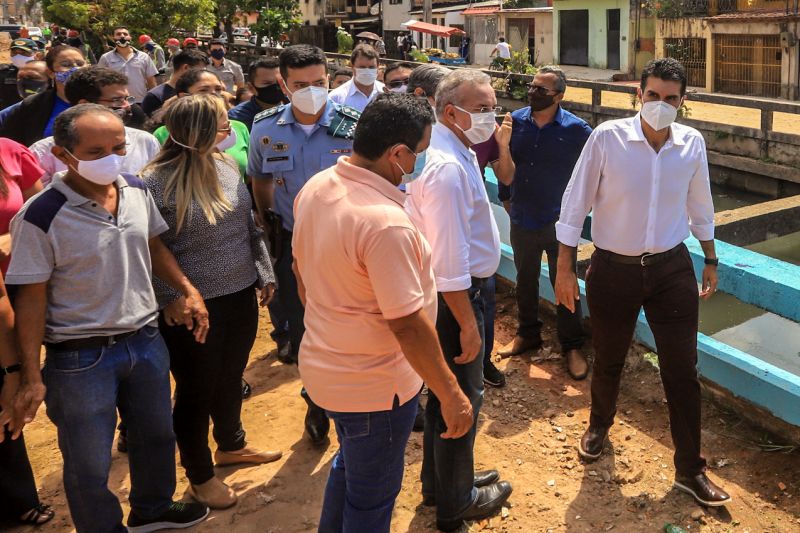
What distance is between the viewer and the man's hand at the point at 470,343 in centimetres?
276

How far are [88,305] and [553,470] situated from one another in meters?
2.24

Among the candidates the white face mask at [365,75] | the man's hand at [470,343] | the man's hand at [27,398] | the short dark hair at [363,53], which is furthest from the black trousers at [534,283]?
the man's hand at [27,398]

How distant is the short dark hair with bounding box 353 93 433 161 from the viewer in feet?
7.29

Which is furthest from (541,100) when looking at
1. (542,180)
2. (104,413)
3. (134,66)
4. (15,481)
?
(134,66)

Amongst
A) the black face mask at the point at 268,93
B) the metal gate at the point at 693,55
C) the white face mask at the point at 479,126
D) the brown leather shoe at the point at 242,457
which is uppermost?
the metal gate at the point at 693,55

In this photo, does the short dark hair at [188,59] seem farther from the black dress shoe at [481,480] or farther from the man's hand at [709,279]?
the man's hand at [709,279]

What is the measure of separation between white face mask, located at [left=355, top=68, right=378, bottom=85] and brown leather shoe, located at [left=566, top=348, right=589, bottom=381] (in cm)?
307

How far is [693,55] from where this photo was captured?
2352 centimetres

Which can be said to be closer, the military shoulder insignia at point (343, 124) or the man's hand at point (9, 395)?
the man's hand at point (9, 395)

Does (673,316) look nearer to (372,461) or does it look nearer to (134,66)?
(372,461)

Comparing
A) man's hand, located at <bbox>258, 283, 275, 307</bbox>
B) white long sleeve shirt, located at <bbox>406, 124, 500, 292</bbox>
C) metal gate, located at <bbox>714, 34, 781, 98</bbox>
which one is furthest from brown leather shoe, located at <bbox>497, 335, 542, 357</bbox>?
metal gate, located at <bbox>714, 34, 781, 98</bbox>

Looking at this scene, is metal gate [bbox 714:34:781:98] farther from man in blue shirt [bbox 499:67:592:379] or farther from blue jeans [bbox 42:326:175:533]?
blue jeans [bbox 42:326:175:533]

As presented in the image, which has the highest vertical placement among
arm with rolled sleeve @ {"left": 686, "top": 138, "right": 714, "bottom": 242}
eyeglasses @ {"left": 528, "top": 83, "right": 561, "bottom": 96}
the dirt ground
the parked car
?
the parked car

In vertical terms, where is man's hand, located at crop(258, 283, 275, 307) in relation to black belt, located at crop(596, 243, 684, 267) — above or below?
below
